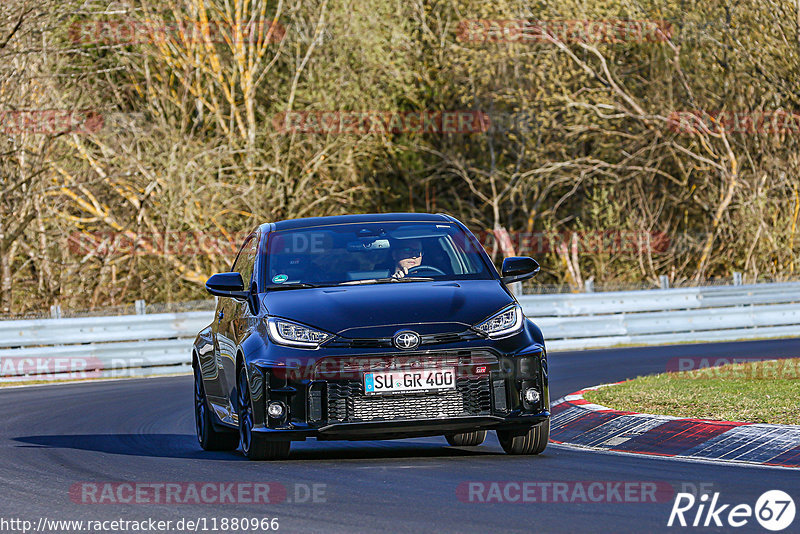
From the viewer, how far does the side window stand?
10273mm

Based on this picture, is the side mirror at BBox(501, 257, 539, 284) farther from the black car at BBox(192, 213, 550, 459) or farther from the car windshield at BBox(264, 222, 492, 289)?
the car windshield at BBox(264, 222, 492, 289)

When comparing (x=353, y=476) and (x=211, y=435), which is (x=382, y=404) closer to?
(x=353, y=476)

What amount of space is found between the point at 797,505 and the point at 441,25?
30.2m

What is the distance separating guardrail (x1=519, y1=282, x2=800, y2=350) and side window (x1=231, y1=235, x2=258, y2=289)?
12701 mm

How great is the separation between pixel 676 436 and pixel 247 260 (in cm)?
351

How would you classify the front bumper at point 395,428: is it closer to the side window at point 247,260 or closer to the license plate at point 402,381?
the license plate at point 402,381

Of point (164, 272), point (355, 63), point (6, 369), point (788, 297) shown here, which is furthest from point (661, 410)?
point (355, 63)

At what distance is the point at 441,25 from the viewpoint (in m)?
35.8

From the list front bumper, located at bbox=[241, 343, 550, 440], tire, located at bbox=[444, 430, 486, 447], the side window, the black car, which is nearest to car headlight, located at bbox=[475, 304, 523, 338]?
the black car

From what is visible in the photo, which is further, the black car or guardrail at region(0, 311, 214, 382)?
guardrail at region(0, 311, 214, 382)

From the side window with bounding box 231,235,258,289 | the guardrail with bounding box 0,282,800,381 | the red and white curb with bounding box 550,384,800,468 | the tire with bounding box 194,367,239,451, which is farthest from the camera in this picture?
the guardrail with bounding box 0,282,800,381

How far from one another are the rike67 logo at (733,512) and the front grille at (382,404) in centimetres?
203

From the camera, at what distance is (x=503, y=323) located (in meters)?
8.88

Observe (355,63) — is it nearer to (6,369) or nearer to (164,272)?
(164,272)
